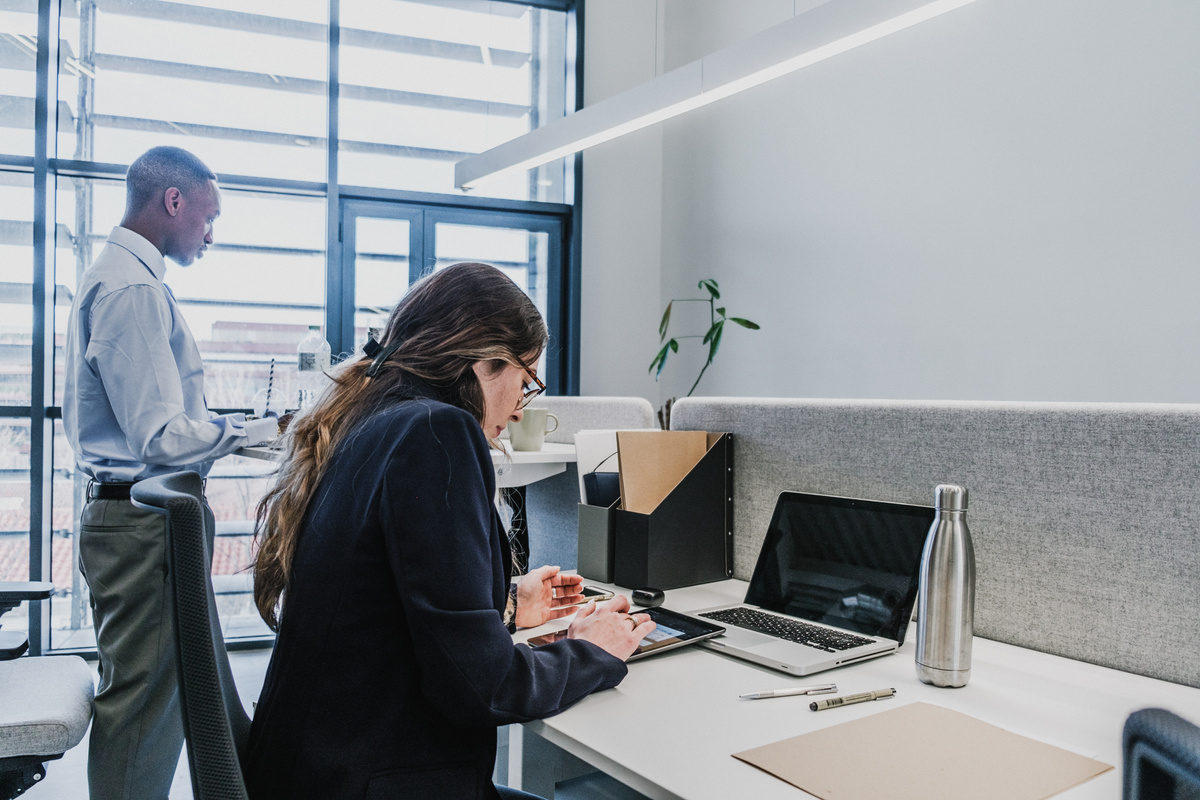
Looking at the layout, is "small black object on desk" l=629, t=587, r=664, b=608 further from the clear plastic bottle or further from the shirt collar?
the clear plastic bottle

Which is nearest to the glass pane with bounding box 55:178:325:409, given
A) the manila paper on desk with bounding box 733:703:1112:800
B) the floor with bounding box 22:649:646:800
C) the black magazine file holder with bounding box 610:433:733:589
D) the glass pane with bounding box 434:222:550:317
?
the glass pane with bounding box 434:222:550:317

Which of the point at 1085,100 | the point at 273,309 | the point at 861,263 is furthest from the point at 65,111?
the point at 1085,100

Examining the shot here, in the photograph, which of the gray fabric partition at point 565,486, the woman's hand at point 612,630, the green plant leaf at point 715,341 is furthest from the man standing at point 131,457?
the green plant leaf at point 715,341

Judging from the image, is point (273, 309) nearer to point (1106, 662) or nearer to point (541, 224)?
point (541, 224)

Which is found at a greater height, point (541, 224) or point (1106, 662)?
point (541, 224)

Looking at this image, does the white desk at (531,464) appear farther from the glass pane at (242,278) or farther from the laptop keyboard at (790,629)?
the glass pane at (242,278)

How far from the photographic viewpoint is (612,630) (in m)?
0.96

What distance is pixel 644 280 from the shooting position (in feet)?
12.9

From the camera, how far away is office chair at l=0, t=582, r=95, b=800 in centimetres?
119

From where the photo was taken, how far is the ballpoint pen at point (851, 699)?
0.85 metres

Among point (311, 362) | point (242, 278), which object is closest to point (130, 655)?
point (311, 362)

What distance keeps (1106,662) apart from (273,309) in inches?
123

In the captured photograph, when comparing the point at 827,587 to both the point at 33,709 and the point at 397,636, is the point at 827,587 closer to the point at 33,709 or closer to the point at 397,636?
the point at 397,636

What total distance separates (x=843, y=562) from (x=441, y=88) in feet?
10.1
